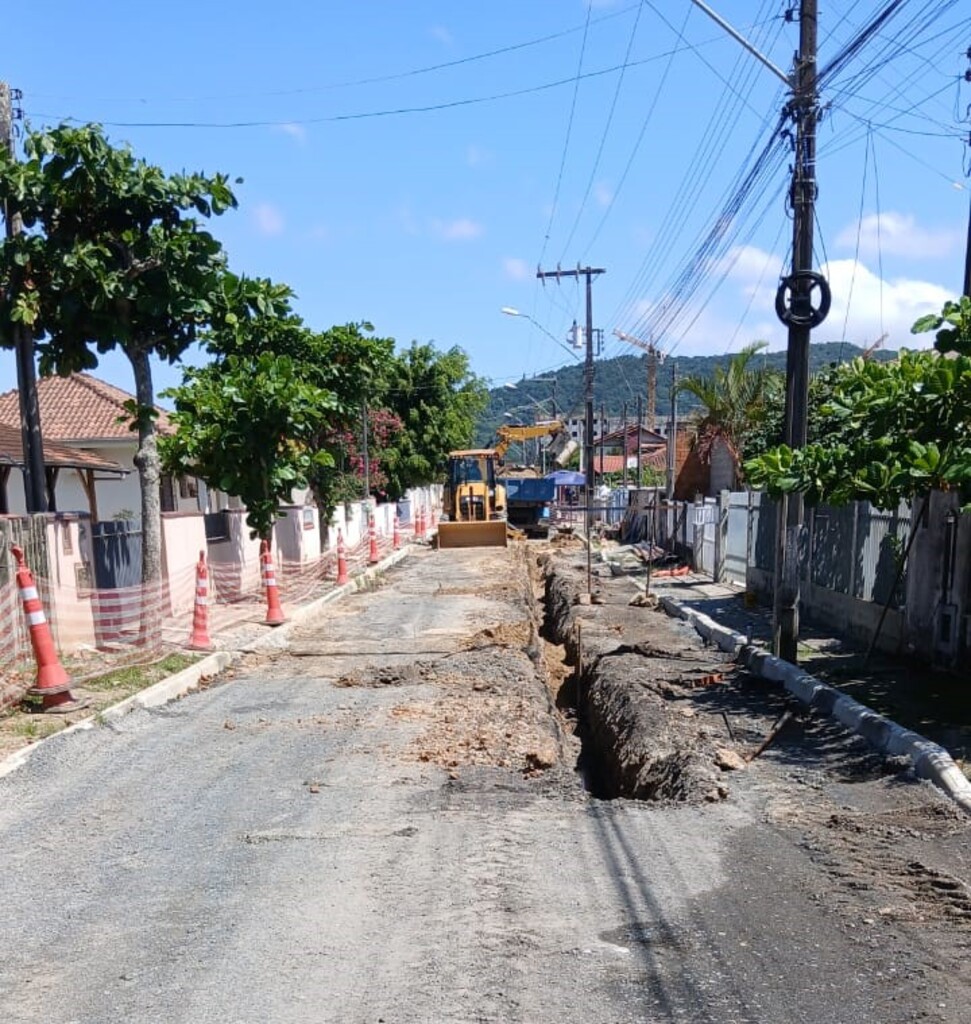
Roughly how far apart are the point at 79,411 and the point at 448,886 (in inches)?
1103

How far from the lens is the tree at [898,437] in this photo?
8.20 m

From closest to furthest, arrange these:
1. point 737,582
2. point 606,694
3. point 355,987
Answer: point 355,987
point 606,694
point 737,582

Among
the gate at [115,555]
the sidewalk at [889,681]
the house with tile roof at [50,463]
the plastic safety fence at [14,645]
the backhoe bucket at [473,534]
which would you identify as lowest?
the backhoe bucket at [473,534]

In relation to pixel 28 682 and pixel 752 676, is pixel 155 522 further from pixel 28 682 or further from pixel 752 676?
pixel 752 676

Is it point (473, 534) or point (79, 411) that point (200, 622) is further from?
point (473, 534)

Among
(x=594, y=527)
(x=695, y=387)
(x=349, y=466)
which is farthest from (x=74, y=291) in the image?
(x=594, y=527)

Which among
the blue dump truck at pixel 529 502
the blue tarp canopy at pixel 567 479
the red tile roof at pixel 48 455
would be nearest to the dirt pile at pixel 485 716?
the red tile roof at pixel 48 455

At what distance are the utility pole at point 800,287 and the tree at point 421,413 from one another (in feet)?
111

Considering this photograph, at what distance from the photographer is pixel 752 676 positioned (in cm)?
1127

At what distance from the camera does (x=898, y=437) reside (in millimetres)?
9062

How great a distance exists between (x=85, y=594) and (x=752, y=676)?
24.8ft

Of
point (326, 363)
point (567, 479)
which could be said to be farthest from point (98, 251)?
point (567, 479)

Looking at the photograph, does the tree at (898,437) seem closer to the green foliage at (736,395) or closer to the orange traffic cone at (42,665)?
the orange traffic cone at (42,665)

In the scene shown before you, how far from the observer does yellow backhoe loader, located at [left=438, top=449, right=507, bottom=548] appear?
3491cm
